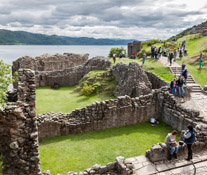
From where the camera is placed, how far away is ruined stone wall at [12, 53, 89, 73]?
35.5m

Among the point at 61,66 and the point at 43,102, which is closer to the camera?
the point at 43,102

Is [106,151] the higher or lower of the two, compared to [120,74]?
lower

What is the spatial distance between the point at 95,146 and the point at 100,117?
2929mm

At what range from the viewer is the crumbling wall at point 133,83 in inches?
848

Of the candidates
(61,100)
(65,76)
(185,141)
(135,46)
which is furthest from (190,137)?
(135,46)

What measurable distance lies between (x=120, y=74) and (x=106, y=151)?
45.2ft

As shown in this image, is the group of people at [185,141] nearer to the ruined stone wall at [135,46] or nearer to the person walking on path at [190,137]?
the person walking on path at [190,137]

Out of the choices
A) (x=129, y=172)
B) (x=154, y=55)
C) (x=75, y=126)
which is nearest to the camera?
(x=129, y=172)

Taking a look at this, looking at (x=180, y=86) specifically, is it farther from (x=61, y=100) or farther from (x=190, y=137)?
(x=61, y=100)

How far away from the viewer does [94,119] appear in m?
16.2

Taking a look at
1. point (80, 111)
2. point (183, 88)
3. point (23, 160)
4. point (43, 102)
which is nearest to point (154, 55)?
point (183, 88)

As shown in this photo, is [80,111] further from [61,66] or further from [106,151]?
[61,66]

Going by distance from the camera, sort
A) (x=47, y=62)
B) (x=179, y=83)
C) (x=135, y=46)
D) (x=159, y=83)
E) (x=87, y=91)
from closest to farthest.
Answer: (x=179, y=83)
(x=159, y=83)
(x=87, y=91)
(x=47, y=62)
(x=135, y=46)

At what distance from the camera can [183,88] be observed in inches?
811
